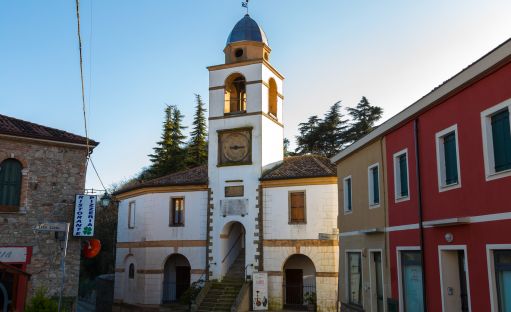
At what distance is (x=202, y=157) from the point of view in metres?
45.7

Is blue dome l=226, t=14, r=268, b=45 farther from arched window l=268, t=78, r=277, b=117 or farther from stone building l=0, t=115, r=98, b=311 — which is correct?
stone building l=0, t=115, r=98, b=311

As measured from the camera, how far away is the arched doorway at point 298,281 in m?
24.3

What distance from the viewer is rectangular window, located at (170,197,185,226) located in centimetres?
2688

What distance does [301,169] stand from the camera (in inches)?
995

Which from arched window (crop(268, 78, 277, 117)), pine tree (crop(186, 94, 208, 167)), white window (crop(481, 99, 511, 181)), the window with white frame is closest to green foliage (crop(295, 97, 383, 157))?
pine tree (crop(186, 94, 208, 167))

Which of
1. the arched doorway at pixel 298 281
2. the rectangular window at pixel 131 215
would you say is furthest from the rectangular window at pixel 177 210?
the arched doorway at pixel 298 281

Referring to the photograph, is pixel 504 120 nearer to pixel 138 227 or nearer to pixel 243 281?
pixel 243 281

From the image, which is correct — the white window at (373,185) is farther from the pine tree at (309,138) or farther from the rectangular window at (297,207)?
the pine tree at (309,138)

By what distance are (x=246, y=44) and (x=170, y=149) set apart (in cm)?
2048

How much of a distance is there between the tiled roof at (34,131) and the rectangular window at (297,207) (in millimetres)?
10350

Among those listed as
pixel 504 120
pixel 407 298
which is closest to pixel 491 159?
pixel 504 120

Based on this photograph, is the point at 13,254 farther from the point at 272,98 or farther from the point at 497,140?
the point at 272,98

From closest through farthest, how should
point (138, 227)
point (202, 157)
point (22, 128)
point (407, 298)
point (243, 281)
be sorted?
1. point (407, 298)
2. point (22, 128)
3. point (243, 281)
4. point (138, 227)
5. point (202, 157)

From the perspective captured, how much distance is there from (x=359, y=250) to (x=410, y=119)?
5.15 m
